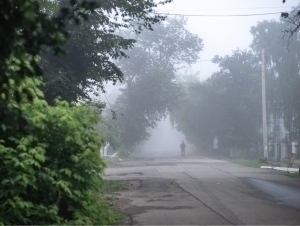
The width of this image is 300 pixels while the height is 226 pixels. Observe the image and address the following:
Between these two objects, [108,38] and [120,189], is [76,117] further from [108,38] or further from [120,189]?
[108,38]

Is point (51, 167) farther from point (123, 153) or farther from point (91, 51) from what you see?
point (123, 153)

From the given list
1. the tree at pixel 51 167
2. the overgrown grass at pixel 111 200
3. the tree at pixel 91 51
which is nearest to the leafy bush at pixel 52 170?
the tree at pixel 51 167

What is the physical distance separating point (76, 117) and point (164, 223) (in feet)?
8.38

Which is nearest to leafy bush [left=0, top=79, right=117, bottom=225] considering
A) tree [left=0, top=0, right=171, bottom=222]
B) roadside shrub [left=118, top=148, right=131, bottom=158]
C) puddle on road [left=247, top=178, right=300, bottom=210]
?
tree [left=0, top=0, right=171, bottom=222]

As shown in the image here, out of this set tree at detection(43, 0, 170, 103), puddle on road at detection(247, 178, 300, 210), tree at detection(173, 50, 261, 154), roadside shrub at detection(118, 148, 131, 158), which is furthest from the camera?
tree at detection(173, 50, 261, 154)

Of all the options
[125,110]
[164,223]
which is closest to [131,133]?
[125,110]

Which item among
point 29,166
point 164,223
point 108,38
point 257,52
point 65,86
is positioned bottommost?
point 164,223

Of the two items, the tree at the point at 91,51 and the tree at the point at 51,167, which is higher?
the tree at the point at 91,51

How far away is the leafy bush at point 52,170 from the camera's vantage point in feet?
28.9

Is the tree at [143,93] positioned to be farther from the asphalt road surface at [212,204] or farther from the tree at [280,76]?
the asphalt road surface at [212,204]

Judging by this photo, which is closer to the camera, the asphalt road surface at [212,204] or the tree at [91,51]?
the asphalt road surface at [212,204]

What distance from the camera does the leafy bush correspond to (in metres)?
8.81

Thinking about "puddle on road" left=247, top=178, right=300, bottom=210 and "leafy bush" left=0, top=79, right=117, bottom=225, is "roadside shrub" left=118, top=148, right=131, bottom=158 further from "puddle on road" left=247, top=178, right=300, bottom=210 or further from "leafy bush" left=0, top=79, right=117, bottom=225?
"leafy bush" left=0, top=79, right=117, bottom=225

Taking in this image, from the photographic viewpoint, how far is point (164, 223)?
10070mm
